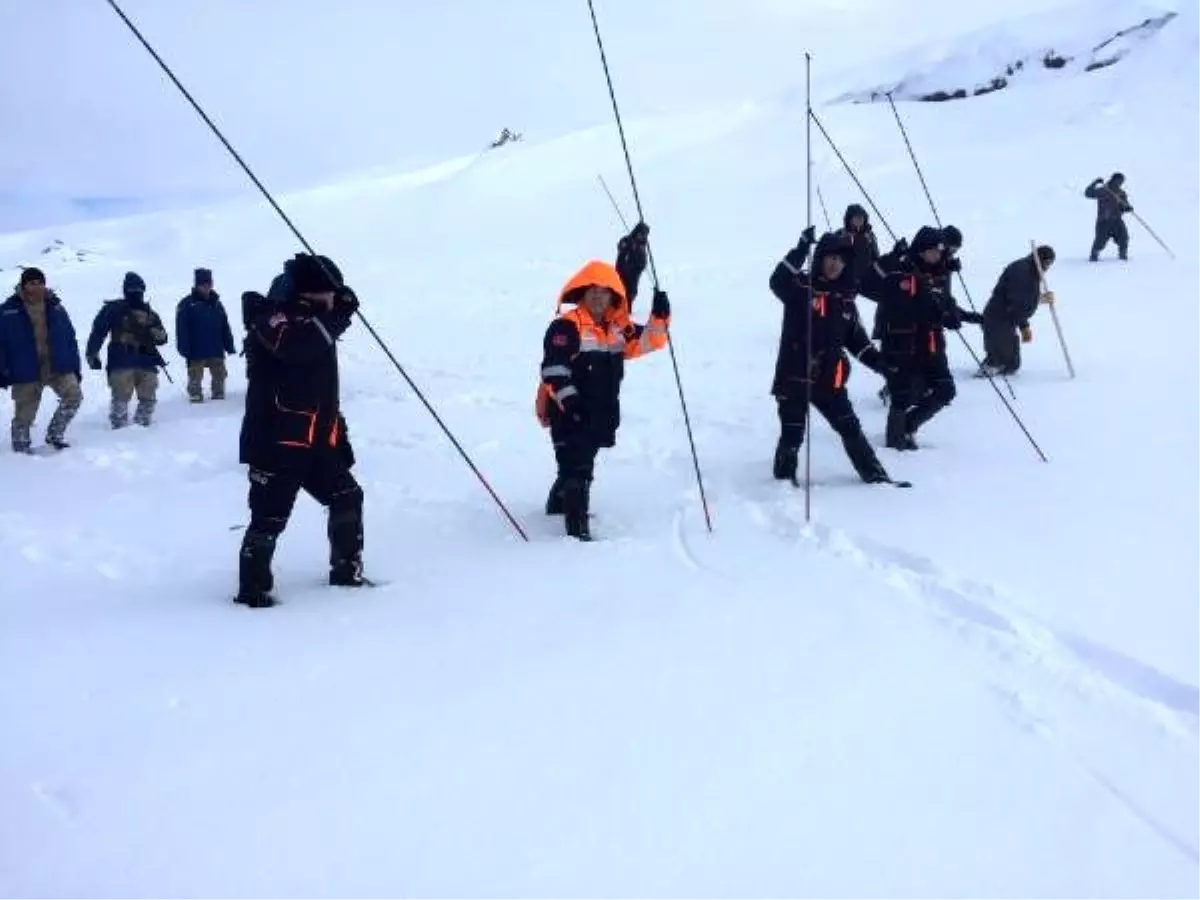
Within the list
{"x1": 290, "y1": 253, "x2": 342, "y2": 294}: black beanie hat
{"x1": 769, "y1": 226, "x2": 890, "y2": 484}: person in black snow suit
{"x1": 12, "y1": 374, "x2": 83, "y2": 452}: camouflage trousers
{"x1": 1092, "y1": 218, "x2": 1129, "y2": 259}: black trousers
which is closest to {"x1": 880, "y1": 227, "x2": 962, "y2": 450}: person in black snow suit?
{"x1": 769, "y1": 226, "x2": 890, "y2": 484}: person in black snow suit

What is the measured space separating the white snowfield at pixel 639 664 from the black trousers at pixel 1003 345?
176 millimetres

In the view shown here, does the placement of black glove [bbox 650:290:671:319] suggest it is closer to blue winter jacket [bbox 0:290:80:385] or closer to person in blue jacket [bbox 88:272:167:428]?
blue winter jacket [bbox 0:290:80:385]

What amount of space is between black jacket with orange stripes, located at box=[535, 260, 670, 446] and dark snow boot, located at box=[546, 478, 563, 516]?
556 millimetres

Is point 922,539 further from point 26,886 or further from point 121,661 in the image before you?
point 26,886

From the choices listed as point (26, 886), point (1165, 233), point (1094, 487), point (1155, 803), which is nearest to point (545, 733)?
point (26, 886)

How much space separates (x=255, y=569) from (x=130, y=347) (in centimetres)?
609

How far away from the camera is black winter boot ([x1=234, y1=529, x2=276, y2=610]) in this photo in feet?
17.0

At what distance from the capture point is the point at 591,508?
23.5ft

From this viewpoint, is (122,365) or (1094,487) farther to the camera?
(122,365)

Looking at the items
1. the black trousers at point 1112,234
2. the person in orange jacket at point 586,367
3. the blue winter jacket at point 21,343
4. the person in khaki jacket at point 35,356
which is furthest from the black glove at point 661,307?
the black trousers at point 1112,234

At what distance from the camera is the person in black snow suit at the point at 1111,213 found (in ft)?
50.1

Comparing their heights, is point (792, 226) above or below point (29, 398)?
above

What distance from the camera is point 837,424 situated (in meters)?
7.26

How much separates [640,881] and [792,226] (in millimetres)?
20901
